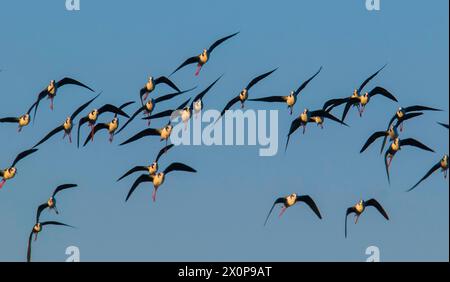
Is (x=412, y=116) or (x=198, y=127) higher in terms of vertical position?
(x=412, y=116)

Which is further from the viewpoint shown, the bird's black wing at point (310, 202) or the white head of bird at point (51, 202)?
the white head of bird at point (51, 202)

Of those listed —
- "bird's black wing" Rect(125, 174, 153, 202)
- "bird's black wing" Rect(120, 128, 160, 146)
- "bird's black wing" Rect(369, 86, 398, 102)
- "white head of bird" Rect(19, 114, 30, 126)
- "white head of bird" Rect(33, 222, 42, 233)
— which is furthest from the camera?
"bird's black wing" Rect(369, 86, 398, 102)

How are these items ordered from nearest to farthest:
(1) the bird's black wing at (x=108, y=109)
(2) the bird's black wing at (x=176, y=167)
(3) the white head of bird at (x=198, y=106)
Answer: (3) the white head of bird at (x=198, y=106) < (2) the bird's black wing at (x=176, y=167) < (1) the bird's black wing at (x=108, y=109)

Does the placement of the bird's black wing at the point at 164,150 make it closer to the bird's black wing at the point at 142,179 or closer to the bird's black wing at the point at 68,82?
the bird's black wing at the point at 142,179

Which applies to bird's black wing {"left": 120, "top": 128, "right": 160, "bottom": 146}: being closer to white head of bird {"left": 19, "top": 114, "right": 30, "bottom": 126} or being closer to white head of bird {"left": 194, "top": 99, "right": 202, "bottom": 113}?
white head of bird {"left": 194, "top": 99, "right": 202, "bottom": 113}

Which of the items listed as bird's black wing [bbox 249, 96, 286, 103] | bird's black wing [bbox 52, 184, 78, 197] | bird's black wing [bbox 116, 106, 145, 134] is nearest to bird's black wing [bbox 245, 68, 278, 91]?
bird's black wing [bbox 249, 96, 286, 103]

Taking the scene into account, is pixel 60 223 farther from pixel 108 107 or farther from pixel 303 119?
pixel 303 119

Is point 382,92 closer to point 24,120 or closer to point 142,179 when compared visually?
point 142,179

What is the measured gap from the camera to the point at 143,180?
37094mm

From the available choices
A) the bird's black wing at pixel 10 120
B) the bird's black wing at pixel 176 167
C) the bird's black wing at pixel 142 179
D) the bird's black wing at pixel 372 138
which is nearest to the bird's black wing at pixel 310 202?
the bird's black wing at pixel 372 138

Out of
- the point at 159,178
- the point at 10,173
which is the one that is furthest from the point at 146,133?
the point at 10,173

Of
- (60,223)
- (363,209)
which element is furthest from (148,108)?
(363,209)

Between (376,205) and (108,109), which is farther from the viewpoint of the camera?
(108,109)
